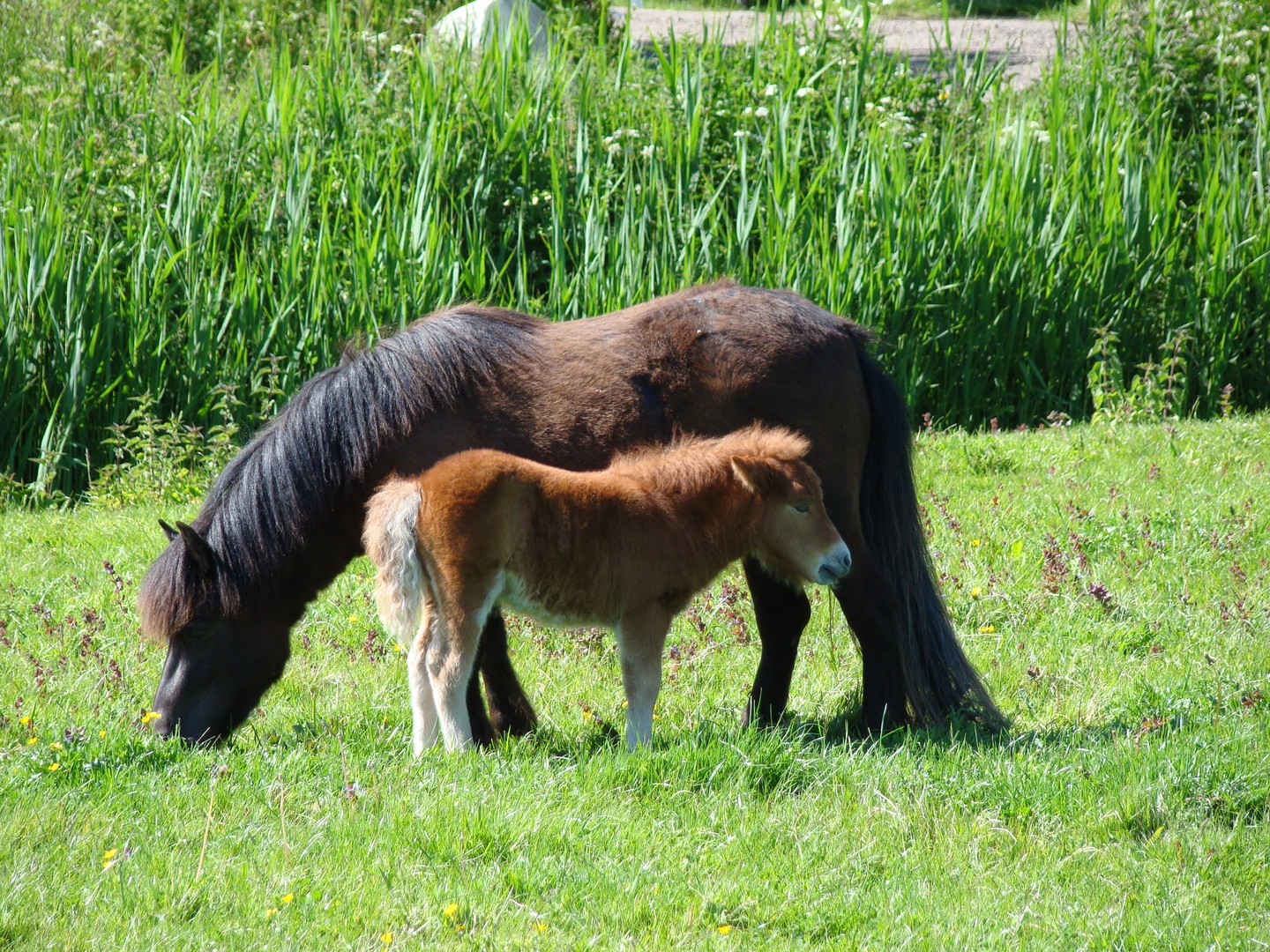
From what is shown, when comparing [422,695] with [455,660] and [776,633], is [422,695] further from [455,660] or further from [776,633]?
[776,633]

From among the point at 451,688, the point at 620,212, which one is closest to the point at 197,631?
the point at 451,688

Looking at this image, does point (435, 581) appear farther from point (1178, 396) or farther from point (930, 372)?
point (1178, 396)

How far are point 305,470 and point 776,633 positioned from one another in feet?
7.38

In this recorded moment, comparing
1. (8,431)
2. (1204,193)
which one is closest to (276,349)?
(8,431)

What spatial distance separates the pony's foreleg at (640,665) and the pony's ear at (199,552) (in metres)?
1.67

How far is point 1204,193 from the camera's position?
37.2 ft

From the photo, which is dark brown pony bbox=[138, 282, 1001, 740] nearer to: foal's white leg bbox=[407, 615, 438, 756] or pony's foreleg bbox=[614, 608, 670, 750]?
foal's white leg bbox=[407, 615, 438, 756]

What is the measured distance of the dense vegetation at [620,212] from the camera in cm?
952

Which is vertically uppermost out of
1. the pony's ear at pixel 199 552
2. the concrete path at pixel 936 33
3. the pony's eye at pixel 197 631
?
the concrete path at pixel 936 33

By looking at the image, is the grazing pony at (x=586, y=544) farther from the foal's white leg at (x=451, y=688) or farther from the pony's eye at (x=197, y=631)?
the pony's eye at (x=197, y=631)

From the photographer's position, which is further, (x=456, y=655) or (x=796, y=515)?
(x=796, y=515)

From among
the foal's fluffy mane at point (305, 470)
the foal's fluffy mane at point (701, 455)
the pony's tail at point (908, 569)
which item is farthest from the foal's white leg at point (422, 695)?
the pony's tail at point (908, 569)

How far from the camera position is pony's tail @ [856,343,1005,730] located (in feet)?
17.8

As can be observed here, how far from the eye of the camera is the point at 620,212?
1065 centimetres
